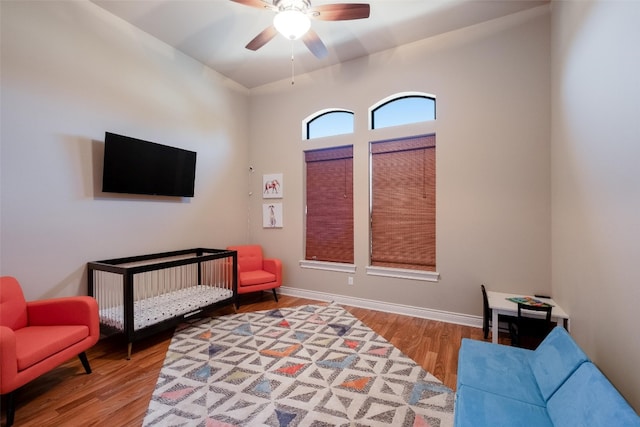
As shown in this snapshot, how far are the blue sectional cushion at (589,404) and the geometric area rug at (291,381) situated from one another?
0.68 m

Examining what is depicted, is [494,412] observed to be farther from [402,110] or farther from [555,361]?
[402,110]

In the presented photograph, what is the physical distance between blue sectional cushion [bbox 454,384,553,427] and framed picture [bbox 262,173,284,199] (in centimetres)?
384

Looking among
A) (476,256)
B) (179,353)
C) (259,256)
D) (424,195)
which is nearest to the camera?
(179,353)

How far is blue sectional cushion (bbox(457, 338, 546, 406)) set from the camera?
5.30 feet

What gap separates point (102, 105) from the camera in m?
3.15

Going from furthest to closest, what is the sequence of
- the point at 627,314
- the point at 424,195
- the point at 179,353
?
the point at 424,195 → the point at 179,353 → the point at 627,314

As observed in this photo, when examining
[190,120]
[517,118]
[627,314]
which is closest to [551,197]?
[517,118]

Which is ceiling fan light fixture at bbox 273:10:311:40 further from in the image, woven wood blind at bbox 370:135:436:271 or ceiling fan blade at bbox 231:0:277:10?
woven wood blind at bbox 370:135:436:271

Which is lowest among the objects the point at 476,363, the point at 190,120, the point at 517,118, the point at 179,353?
the point at 179,353

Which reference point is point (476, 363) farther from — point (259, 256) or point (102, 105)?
point (102, 105)

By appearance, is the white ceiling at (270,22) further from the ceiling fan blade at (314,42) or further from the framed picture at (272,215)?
the framed picture at (272,215)

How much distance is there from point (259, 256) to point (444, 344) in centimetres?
296

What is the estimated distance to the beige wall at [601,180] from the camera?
1.50 m

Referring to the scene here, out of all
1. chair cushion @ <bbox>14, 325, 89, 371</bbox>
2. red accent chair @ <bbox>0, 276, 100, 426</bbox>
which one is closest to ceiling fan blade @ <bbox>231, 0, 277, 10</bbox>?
red accent chair @ <bbox>0, 276, 100, 426</bbox>
